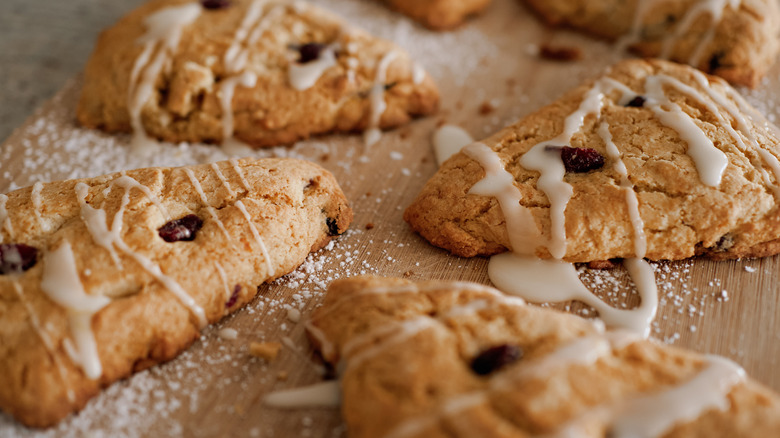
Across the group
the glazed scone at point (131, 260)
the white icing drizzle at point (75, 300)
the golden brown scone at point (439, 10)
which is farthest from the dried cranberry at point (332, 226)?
the golden brown scone at point (439, 10)

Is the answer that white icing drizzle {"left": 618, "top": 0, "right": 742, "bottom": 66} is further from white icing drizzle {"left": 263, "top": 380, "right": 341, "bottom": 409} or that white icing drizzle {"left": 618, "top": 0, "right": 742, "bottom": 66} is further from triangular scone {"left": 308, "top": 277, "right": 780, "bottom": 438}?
white icing drizzle {"left": 263, "top": 380, "right": 341, "bottom": 409}

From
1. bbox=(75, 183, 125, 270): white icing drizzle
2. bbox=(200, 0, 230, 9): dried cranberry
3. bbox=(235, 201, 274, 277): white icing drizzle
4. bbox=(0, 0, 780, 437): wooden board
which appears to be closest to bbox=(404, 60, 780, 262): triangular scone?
bbox=(0, 0, 780, 437): wooden board

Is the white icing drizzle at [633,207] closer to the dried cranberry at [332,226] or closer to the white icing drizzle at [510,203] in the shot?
the white icing drizzle at [510,203]

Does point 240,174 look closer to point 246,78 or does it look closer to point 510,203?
point 246,78

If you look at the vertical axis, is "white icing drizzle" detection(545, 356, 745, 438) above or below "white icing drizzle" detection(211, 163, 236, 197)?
above

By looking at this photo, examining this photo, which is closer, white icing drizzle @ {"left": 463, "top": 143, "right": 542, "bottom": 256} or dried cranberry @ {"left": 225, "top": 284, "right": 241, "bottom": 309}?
dried cranberry @ {"left": 225, "top": 284, "right": 241, "bottom": 309}

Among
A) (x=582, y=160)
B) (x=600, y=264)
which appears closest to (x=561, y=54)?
(x=582, y=160)

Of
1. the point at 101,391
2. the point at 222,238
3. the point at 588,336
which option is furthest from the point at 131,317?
the point at 588,336

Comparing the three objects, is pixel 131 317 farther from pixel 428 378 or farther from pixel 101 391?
pixel 428 378
